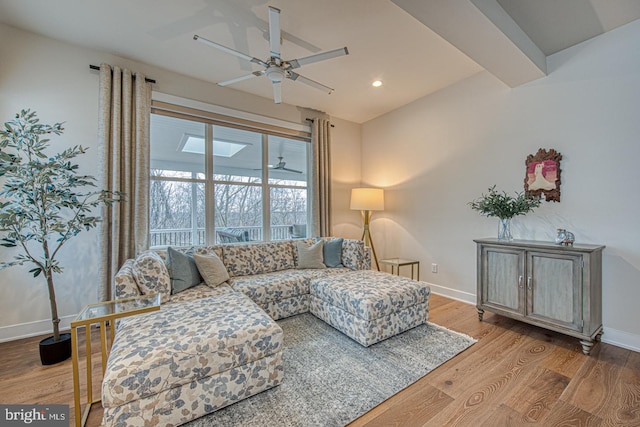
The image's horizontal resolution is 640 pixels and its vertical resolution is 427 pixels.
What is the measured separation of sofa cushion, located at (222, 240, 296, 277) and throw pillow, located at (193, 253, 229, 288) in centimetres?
33

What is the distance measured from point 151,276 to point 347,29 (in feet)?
9.21

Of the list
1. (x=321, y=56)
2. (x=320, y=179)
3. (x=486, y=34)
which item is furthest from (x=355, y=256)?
(x=486, y=34)

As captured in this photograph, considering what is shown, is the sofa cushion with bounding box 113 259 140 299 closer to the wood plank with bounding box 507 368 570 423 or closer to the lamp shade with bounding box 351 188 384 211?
the wood plank with bounding box 507 368 570 423

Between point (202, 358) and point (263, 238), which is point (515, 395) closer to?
point (202, 358)

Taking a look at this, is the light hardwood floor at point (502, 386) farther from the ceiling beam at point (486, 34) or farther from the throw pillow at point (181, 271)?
the ceiling beam at point (486, 34)

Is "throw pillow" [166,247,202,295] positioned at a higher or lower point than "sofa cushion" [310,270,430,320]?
higher

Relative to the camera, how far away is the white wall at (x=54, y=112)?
2473 mm

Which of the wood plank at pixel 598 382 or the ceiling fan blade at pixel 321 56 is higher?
the ceiling fan blade at pixel 321 56

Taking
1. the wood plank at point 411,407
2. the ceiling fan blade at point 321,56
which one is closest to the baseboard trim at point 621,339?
the wood plank at point 411,407

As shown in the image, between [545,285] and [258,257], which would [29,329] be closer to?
[258,257]

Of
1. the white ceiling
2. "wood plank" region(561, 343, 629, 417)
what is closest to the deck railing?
the white ceiling

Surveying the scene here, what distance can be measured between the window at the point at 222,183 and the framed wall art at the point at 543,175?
293cm

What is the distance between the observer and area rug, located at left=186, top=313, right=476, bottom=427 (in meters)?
1.54

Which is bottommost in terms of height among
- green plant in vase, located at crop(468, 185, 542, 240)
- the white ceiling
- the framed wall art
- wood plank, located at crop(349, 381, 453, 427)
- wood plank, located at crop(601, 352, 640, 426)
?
wood plank, located at crop(349, 381, 453, 427)
